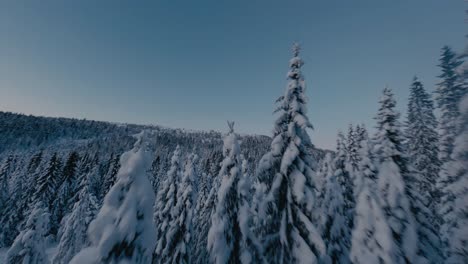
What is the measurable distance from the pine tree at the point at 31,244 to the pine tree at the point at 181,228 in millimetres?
7392

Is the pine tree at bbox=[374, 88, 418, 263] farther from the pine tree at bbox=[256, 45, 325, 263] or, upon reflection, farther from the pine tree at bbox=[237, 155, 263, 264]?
the pine tree at bbox=[237, 155, 263, 264]

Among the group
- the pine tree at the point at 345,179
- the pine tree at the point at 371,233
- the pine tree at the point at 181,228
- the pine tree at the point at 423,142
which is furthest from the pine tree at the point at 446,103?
the pine tree at the point at 181,228

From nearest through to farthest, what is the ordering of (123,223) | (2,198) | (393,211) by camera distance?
(123,223) < (393,211) < (2,198)

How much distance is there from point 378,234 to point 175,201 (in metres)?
14.0

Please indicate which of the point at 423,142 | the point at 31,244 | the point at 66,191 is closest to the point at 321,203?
the point at 31,244

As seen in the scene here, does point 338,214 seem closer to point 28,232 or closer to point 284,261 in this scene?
point 284,261

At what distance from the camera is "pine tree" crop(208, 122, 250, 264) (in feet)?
36.3

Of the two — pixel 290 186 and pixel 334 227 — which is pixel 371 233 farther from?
pixel 290 186

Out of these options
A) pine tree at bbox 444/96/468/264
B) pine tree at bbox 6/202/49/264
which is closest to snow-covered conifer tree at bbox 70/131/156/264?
pine tree at bbox 444/96/468/264

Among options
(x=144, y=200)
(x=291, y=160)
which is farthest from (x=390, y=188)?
(x=144, y=200)

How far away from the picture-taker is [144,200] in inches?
256

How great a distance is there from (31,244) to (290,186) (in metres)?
15.5

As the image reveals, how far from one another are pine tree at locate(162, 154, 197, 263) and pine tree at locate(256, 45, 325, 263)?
7306mm

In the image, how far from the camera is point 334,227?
50.1 ft
